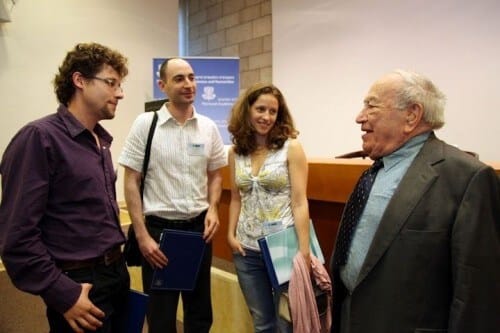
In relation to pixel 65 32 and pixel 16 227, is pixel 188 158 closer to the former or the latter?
pixel 16 227

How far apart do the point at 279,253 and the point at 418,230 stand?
719mm

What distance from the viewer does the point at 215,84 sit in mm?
4801

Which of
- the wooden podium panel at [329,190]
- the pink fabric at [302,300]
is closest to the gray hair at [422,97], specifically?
the wooden podium panel at [329,190]

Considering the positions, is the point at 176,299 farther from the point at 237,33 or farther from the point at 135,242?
the point at 237,33

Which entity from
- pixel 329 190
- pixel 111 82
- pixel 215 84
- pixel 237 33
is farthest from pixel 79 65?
pixel 237 33

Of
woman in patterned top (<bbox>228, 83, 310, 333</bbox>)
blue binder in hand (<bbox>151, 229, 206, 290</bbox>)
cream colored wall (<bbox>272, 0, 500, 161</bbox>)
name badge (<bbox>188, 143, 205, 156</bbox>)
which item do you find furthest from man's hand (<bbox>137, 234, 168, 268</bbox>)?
cream colored wall (<bbox>272, 0, 500, 161</bbox>)

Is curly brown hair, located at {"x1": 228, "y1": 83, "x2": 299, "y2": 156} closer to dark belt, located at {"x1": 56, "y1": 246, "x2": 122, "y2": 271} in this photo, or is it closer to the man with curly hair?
the man with curly hair

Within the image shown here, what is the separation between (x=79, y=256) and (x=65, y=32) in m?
3.97

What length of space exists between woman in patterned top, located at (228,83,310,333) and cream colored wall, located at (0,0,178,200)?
318 centimetres

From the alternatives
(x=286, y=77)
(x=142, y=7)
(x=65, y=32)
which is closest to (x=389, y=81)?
(x=286, y=77)

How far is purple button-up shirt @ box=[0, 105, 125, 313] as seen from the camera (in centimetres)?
116

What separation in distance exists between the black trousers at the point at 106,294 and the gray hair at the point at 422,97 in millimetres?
1088

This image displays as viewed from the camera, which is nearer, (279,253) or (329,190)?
(279,253)

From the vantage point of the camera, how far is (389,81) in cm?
127
